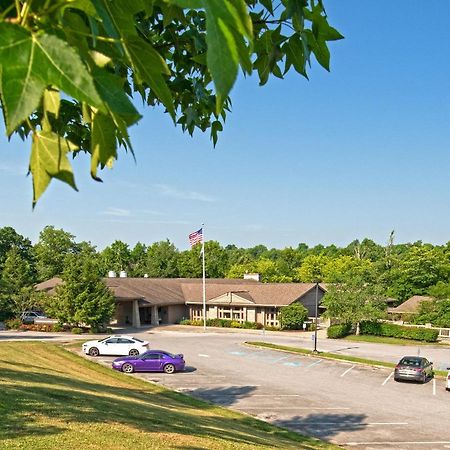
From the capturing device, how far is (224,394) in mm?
23703

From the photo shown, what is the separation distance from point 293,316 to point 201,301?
1148cm

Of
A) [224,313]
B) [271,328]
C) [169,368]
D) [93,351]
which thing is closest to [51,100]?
[169,368]

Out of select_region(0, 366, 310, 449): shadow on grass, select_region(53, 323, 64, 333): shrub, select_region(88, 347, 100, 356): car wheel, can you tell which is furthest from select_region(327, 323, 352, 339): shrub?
select_region(0, 366, 310, 449): shadow on grass

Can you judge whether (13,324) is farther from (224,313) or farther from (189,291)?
(224,313)

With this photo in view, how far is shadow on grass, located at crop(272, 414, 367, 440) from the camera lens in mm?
18156

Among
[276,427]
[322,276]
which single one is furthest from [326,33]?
[322,276]

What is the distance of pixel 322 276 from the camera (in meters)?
95.0

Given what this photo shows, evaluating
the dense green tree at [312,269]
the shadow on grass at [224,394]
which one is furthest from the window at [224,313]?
the dense green tree at [312,269]

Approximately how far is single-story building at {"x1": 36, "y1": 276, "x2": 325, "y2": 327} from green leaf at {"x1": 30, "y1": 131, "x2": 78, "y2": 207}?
5405 cm

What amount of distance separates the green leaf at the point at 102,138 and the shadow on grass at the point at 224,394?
21.5m

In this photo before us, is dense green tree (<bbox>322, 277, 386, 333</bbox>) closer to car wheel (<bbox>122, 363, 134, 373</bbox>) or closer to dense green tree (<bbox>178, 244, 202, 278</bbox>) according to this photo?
car wheel (<bbox>122, 363, 134, 373</bbox>)

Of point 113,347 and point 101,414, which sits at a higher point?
point 101,414

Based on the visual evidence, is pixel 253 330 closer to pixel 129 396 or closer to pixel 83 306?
pixel 83 306

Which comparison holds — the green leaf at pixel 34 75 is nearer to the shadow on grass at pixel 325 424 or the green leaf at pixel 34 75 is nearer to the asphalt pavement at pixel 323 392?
the asphalt pavement at pixel 323 392
